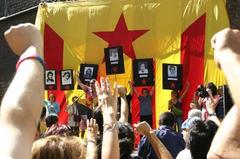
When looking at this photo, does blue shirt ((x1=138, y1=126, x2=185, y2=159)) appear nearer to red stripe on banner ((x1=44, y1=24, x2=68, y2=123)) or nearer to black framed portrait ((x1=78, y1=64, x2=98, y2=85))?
black framed portrait ((x1=78, y1=64, x2=98, y2=85))

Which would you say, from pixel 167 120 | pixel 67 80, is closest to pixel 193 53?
pixel 67 80

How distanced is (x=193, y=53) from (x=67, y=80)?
330 cm

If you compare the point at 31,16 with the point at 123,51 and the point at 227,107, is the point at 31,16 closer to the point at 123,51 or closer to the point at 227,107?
the point at 123,51

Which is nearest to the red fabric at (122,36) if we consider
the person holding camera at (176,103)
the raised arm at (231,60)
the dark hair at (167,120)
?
the person holding camera at (176,103)

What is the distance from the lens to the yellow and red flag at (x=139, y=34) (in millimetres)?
12969

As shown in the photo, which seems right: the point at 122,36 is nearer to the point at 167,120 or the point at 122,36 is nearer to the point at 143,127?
the point at 167,120

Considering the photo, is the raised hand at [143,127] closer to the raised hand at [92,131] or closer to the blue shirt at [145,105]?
the raised hand at [92,131]

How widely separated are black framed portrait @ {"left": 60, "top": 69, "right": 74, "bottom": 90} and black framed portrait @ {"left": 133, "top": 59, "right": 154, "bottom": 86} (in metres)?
1.82

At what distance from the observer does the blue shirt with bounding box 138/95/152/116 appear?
12.9m

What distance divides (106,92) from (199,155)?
60 cm

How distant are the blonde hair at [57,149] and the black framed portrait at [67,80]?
11971mm

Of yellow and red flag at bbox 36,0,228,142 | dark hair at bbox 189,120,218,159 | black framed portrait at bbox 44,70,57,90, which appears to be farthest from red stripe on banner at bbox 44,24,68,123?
dark hair at bbox 189,120,218,159

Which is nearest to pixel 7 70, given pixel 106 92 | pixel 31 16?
pixel 31 16

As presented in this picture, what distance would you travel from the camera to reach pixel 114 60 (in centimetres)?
1369
